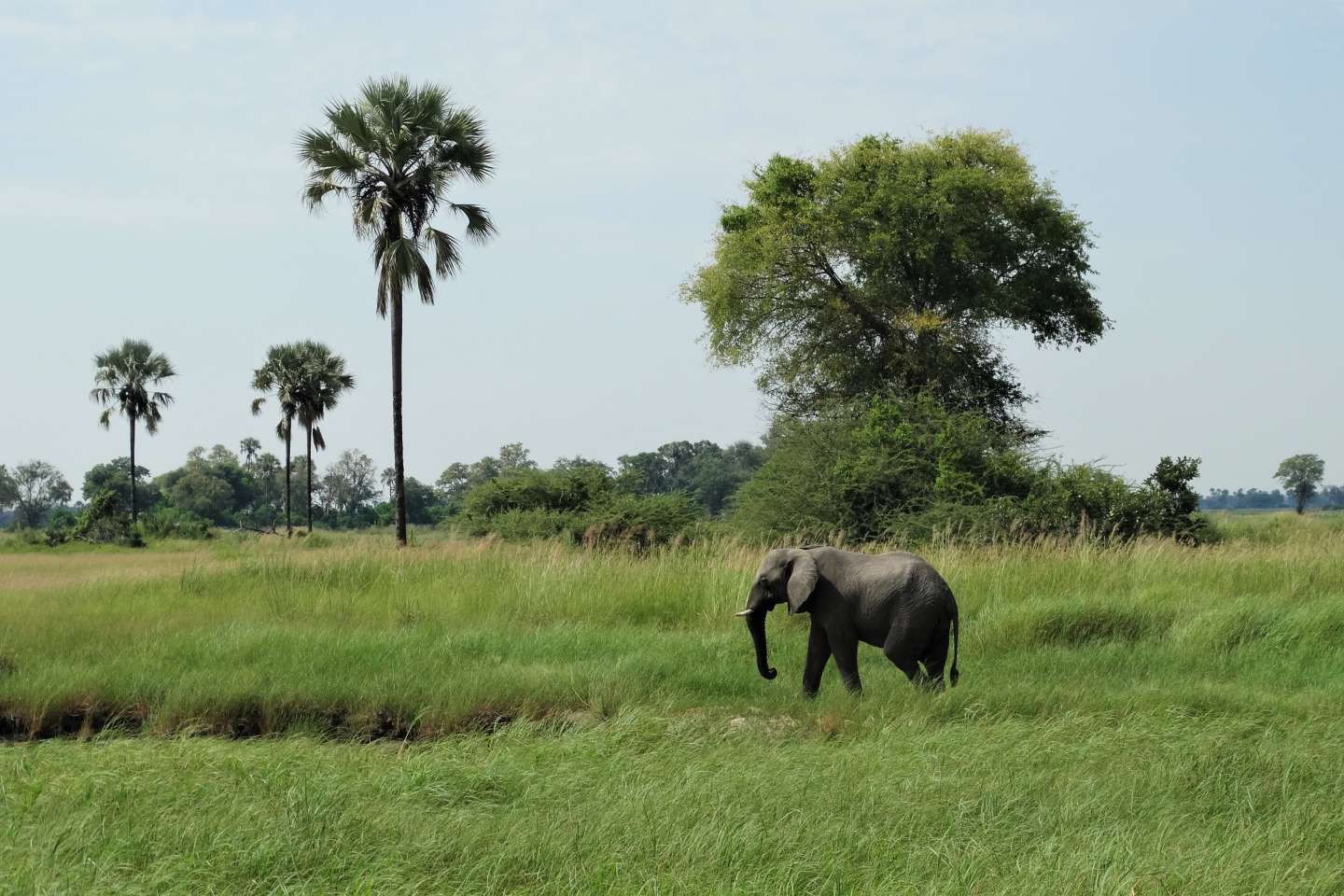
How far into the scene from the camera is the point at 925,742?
6969 mm

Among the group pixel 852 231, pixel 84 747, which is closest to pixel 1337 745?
pixel 84 747

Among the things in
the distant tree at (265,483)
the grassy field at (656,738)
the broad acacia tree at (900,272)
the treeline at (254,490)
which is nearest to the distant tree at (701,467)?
the treeline at (254,490)

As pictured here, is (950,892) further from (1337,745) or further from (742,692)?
(742,692)

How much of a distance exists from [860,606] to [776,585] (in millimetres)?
637

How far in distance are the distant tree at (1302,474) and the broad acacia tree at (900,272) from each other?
2823 inches

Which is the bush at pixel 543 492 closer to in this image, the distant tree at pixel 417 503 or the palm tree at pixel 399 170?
the palm tree at pixel 399 170

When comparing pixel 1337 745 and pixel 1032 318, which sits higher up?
Answer: pixel 1032 318

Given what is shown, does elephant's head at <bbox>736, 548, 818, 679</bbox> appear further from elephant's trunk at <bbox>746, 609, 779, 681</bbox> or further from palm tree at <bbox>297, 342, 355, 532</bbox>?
palm tree at <bbox>297, 342, 355, 532</bbox>

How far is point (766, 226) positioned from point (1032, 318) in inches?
296

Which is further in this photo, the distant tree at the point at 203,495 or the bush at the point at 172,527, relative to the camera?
the distant tree at the point at 203,495

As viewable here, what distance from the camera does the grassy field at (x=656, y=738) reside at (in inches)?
195

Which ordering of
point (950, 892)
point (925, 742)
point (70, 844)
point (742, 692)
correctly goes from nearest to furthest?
point (950, 892)
point (70, 844)
point (925, 742)
point (742, 692)

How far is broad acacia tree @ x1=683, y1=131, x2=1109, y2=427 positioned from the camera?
29.6 meters

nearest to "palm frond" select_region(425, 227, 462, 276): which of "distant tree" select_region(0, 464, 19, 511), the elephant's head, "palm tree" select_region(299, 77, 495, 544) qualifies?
"palm tree" select_region(299, 77, 495, 544)
